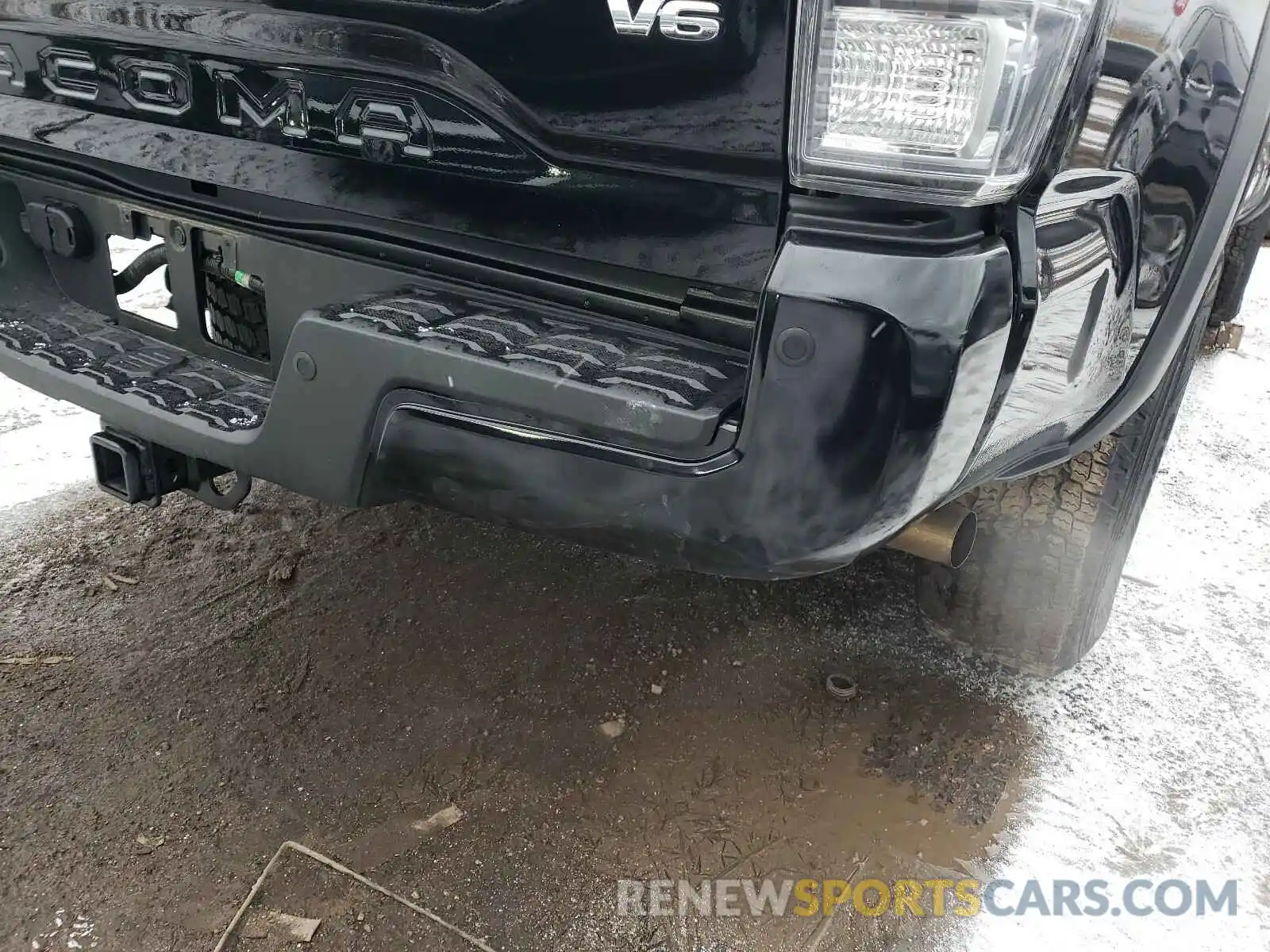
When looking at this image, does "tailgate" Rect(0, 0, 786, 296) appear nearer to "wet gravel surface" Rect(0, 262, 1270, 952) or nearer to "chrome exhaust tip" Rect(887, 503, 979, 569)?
"chrome exhaust tip" Rect(887, 503, 979, 569)

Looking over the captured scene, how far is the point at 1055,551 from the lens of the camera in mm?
1990

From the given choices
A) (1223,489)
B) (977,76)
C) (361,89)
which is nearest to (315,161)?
(361,89)

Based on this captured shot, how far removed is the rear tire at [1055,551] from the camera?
1955 millimetres

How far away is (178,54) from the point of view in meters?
1.62

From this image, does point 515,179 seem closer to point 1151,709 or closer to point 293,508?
point 293,508

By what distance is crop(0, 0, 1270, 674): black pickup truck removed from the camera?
0.99m

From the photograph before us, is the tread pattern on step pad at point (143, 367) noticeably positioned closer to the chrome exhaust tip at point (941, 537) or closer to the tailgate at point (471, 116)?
the tailgate at point (471, 116)

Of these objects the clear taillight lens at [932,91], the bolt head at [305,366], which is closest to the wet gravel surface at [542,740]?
the bolt head at [305,366]

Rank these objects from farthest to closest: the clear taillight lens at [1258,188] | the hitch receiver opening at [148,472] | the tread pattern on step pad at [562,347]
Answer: the hitch receiver opening at [148,472], the clear taillight lens at [1258,188], the tread pattern on step pad at [562,347]

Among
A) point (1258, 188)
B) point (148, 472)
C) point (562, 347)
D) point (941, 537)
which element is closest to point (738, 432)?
point (562, 347)

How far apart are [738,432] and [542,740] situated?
1104mm

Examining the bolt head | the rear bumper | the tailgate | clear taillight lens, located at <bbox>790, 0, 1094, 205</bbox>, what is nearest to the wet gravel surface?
the rear bumper

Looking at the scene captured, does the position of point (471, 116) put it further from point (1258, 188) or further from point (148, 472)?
point (1258, 188)

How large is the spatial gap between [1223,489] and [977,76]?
9.65 ft
